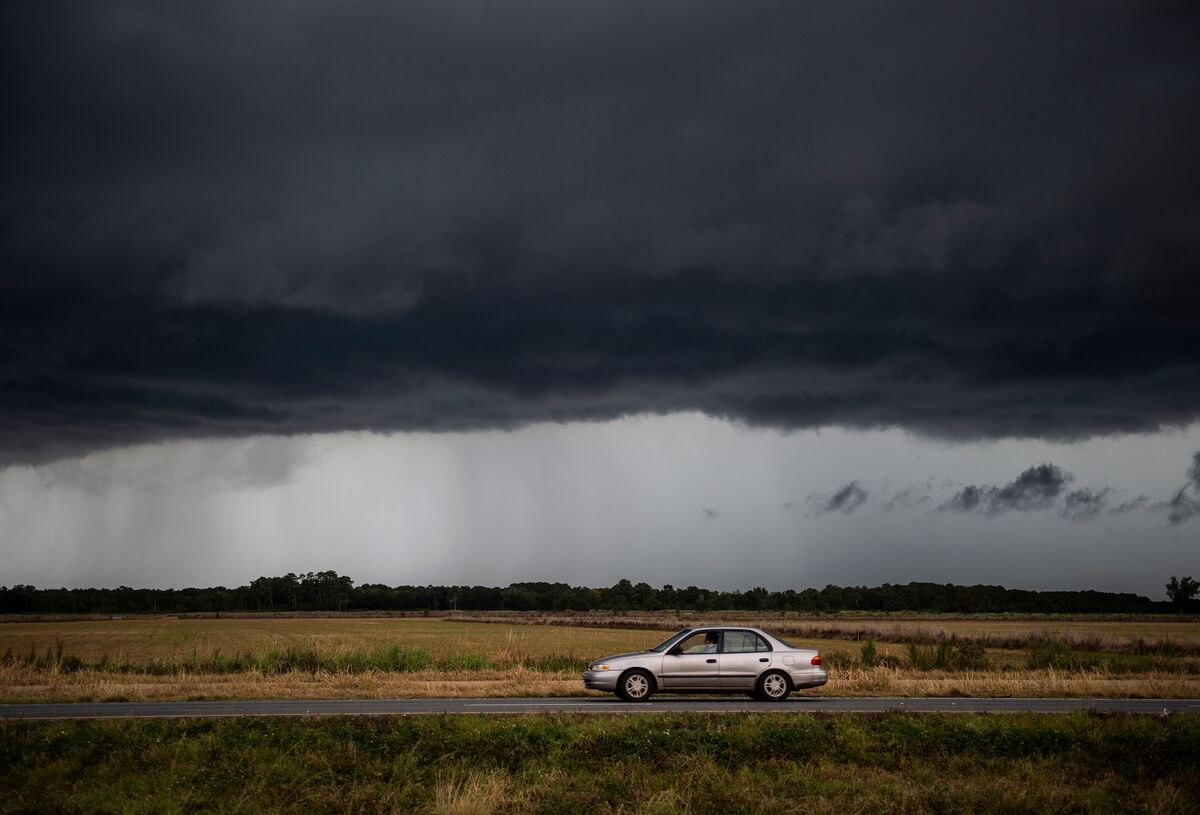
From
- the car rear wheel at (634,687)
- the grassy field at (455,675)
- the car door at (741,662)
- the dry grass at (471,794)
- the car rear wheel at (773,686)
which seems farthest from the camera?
the grassy field at (455,675)

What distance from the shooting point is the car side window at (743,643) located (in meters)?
27.4

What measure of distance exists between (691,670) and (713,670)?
58 centimetres

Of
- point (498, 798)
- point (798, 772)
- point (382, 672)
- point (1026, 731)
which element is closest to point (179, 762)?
point (498, 798)

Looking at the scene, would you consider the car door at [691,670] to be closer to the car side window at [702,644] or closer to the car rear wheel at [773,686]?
the car side window at [702,644]

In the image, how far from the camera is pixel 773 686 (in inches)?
1080

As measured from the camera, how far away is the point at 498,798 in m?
16.9

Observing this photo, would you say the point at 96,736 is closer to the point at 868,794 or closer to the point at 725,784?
the point at 725,784

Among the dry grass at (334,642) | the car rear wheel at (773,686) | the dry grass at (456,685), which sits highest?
the car rear wheel at (773,686)

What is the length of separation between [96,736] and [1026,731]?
18308mm

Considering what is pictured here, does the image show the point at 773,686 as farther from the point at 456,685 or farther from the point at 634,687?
Answer: the point at 456,685

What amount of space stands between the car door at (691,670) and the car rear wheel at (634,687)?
0.45 m

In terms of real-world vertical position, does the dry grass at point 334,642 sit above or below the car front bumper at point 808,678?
below

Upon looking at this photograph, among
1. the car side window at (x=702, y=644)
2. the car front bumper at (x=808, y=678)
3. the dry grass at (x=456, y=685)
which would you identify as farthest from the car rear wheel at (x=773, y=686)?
the dry grass at (x=456, y=685)

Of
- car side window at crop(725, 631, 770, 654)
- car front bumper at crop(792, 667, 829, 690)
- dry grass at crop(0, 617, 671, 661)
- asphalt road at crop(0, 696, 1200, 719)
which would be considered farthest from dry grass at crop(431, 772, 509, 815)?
dry grass at crop(0, 617, 671, 661)
